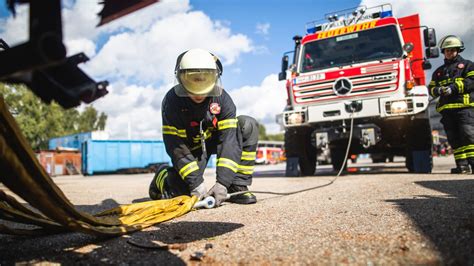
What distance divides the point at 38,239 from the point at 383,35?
19.0 feet

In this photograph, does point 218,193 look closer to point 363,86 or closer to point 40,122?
point 363,86

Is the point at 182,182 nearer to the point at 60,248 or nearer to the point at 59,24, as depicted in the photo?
the point at 60,248

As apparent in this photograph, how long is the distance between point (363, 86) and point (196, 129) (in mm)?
3608

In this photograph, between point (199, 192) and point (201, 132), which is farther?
point (201, 132)

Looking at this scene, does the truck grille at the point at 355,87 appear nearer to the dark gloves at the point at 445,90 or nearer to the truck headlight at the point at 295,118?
the truck headlight at the point at 295,118

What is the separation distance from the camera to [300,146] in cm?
650

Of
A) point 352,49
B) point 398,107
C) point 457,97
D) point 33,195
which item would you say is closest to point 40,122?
point 352,49

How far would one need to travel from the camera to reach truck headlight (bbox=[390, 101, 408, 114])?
17.2 feet

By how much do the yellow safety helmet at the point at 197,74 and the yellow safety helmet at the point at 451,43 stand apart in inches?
160

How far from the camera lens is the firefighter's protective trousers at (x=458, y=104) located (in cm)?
481

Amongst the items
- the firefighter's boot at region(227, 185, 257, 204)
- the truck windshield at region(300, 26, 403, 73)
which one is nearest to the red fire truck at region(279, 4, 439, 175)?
the truck windshield at region(300, 26, 403, 73)

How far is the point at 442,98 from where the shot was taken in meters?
5.09

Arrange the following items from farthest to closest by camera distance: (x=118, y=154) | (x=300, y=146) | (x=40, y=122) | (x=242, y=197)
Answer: (x=40, y=122) → (x=118, y=154) → (x=300, y=146) → (x=242, y=197)

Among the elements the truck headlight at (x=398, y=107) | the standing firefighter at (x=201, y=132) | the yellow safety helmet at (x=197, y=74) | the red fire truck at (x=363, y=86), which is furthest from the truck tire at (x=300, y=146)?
the yellow safety helmet at (x=197, y=74)
